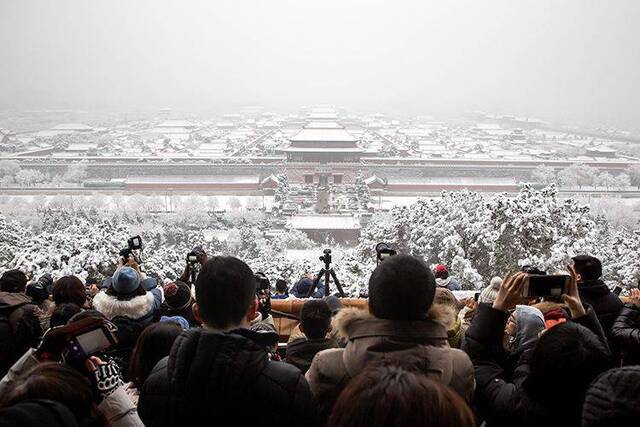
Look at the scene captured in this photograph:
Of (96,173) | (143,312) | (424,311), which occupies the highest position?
(424,311)

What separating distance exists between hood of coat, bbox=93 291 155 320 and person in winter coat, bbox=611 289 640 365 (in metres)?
1.55

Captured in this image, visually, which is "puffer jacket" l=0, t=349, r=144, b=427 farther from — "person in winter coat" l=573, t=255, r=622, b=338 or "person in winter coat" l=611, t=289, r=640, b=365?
"person in winter coat" l=573, t=255, r=622, b=338

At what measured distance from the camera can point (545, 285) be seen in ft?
4.32

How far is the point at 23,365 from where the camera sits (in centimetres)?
111

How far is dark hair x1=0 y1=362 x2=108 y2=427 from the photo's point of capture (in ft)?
2.89

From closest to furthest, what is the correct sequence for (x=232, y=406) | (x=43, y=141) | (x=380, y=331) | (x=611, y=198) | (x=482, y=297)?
(x=232, y=406) → (x=380, y=331) → (x=482, y=297) → (x=611, y=198) → (x=43, y=141)

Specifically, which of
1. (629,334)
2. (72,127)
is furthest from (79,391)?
(72,127)

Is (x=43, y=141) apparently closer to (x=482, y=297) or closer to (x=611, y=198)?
(x=611, y=198)

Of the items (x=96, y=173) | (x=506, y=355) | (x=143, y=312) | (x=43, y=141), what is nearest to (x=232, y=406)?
(x=506, y=355)

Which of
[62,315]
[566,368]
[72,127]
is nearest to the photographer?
[566,368]

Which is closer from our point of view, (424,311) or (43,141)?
(424,311)

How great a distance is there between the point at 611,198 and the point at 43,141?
83.0 feet

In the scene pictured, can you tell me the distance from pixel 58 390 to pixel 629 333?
1.51 meters

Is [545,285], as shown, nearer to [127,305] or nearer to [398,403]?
[398,403]
